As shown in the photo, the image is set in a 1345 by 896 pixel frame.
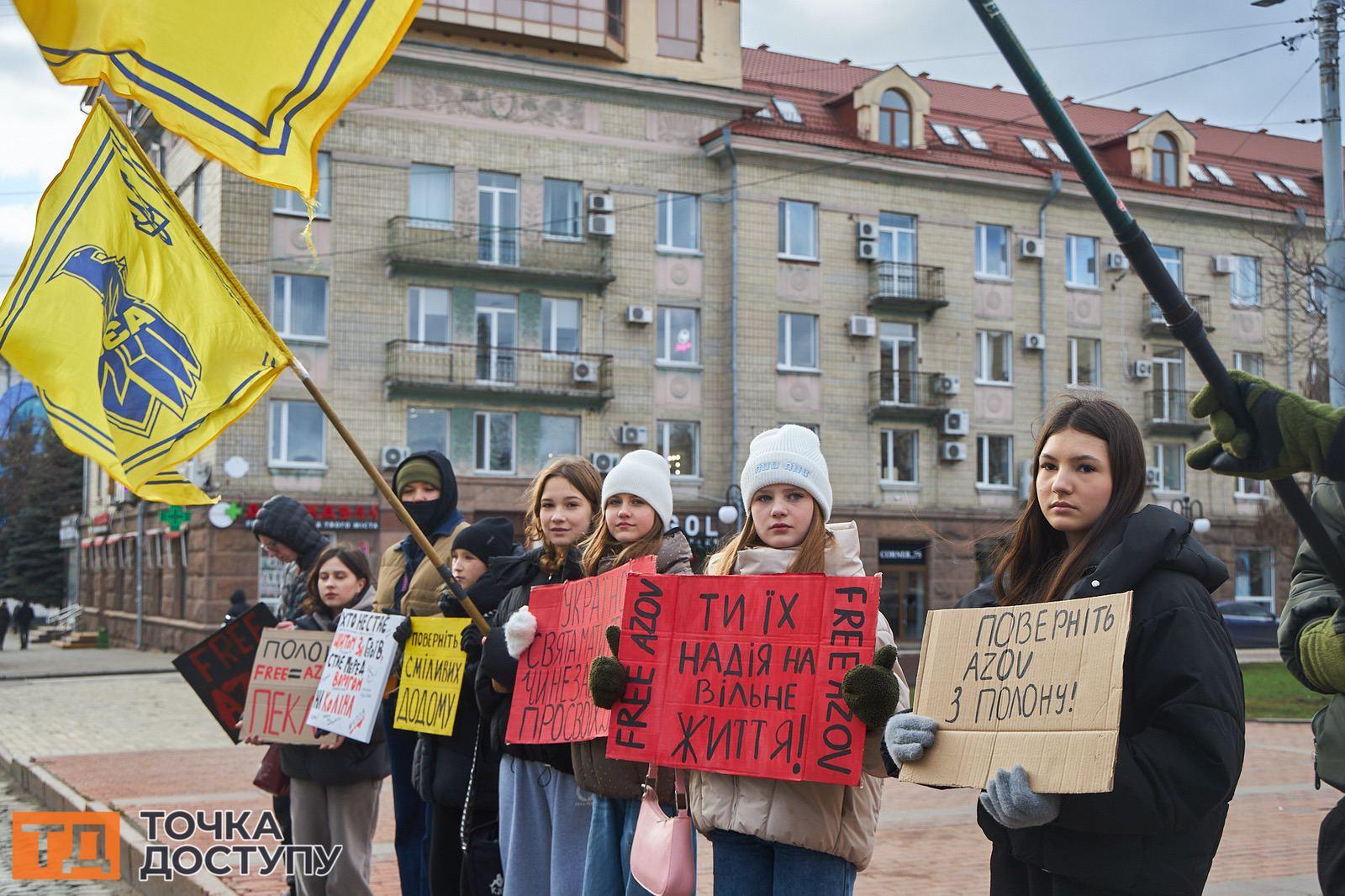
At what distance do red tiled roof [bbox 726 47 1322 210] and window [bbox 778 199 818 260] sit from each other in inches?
65.8

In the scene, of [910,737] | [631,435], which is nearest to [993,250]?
[631,435]

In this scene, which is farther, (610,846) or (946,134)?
(946,134)

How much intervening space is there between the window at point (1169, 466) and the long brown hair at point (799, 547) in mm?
37812

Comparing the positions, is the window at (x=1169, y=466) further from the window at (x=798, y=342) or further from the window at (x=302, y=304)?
the window at (x=302, y=304)

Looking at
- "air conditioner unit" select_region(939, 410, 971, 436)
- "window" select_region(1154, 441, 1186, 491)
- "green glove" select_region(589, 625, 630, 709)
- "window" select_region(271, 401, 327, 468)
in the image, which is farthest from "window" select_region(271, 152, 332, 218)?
"green glove" select_region(589, 625, 630, 709)

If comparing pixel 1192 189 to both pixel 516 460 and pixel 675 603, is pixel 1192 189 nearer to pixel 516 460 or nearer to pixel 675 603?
pixel 516 460

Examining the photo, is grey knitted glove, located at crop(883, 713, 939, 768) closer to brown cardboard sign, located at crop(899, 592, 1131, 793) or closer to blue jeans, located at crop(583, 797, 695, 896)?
brown cardboard sign, located at crop(899, 592, 1131, 793)

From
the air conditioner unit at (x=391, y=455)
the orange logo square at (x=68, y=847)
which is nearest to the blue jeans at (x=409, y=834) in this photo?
the orange logo square at (x=68, y=847)

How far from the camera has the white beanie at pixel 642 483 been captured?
17.2 feet

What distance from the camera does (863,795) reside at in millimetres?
4133

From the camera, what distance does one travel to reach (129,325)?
579 centimetres

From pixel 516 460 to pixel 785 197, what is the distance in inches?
391

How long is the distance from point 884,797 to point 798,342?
989 inches

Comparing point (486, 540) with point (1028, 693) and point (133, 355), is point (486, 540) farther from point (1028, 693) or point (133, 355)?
point (1028, 693)
